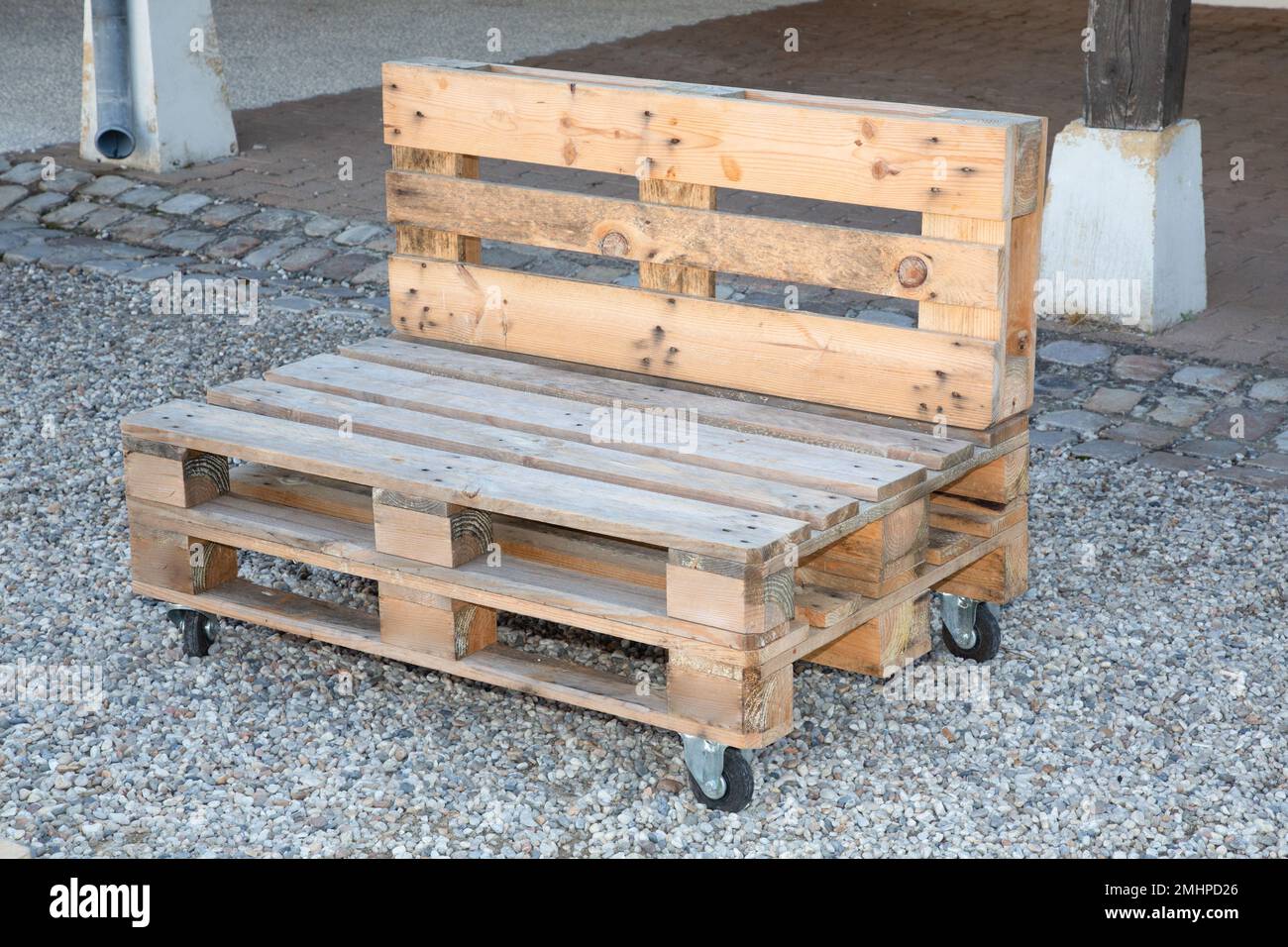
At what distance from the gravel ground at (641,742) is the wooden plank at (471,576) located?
0.32 m

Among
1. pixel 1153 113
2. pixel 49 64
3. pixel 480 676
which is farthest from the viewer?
pixel 49 64

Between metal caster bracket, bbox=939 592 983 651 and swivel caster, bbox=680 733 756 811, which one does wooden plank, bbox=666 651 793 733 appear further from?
metal caster bracket, bbox=939 592 983 651

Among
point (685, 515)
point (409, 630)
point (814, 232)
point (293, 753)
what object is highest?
point (814, 232)

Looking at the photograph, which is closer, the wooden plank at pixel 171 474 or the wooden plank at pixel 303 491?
the wooden plank at pixel 171 474

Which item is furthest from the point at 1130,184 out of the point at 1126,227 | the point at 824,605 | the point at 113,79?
the point at 113,79

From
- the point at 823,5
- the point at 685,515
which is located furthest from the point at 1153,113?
the point at 823,5

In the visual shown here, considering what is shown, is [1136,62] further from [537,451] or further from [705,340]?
[537,451]

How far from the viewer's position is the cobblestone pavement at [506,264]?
513 centimetres

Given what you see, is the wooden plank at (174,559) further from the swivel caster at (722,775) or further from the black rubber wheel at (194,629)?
the swivel caster at (722,775)

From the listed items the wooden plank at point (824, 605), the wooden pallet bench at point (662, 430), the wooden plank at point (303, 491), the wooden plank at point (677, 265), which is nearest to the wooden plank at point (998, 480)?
the wooden pallet bench at point (662, 430)

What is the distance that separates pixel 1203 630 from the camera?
12.9ft

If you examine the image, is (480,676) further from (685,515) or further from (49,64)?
(49,64)

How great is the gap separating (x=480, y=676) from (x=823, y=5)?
31.3 feet

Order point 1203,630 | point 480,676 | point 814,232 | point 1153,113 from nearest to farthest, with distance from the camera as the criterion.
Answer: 1. point 480,676
2. point 814,232
3. point 1203,630
4. point 1153,113
